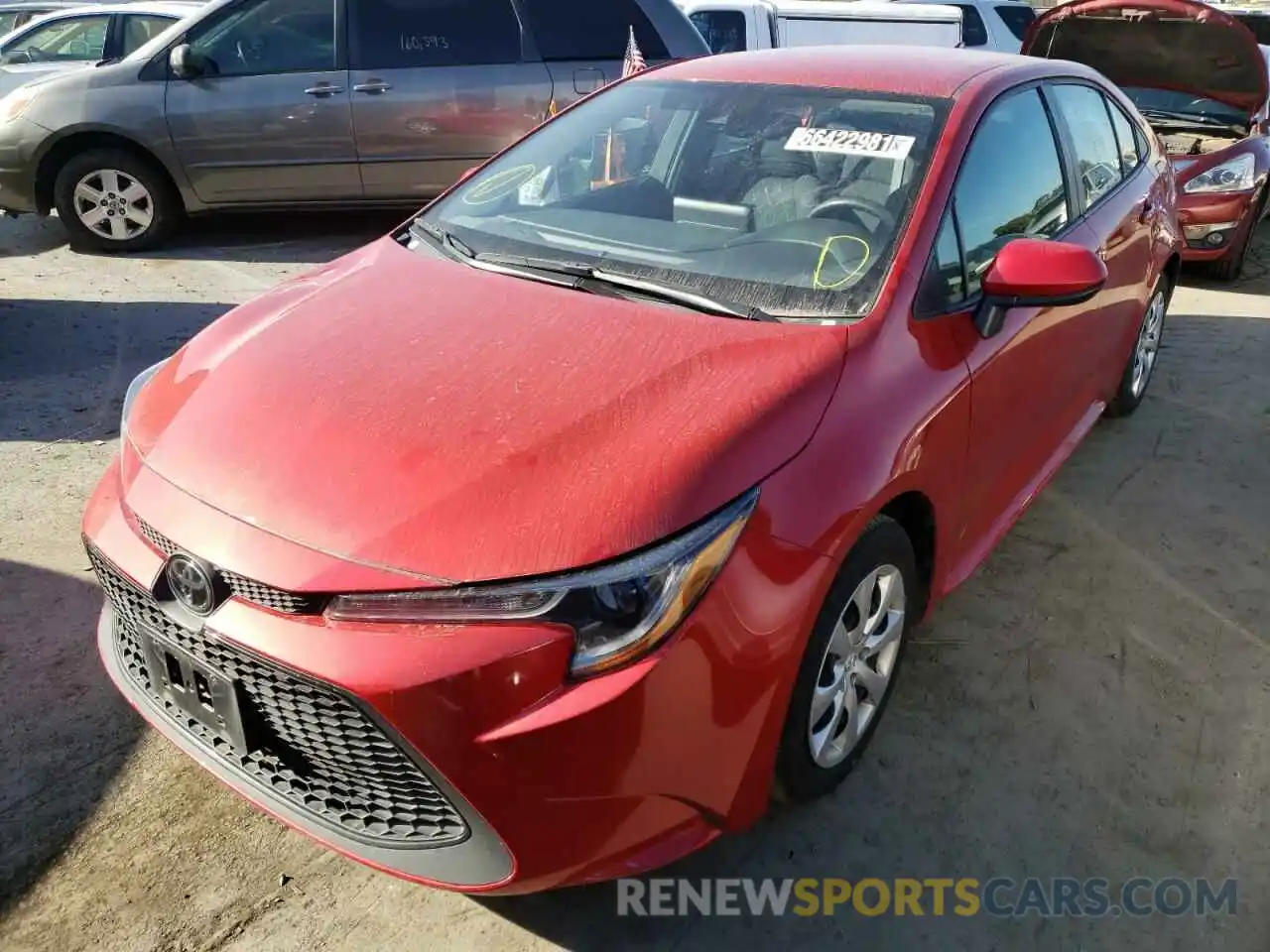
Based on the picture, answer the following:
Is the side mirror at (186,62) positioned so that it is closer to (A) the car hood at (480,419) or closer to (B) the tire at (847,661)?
(A) the car hood at (480,419)

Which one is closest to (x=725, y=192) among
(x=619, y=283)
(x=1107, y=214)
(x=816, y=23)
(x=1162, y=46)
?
(x=619, y=283)

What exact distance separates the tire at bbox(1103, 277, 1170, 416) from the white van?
5889 mm

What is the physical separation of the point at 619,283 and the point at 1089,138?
207cm

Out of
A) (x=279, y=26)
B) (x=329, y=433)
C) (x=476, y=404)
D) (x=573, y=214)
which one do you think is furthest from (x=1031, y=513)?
(x=279, y=26)

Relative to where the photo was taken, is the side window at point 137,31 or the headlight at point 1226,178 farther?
the side window at point 137,31

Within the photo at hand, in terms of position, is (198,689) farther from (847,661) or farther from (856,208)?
(856,208)

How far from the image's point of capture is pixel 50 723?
2.52 m

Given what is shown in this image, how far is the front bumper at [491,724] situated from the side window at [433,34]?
5372 mm

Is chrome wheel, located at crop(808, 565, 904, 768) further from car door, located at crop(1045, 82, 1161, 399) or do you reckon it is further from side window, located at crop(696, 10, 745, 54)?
side window, located at crop(696, 10, 745, 54)

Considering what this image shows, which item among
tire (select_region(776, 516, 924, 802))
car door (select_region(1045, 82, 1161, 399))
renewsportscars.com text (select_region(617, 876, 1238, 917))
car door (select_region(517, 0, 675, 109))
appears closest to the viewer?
tire (select_region(776, 516, 924, 802))

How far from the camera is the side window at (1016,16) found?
34.7ft

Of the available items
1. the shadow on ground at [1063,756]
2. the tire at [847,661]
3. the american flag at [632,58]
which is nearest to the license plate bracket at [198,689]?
the shadow on ground at [1063,756]

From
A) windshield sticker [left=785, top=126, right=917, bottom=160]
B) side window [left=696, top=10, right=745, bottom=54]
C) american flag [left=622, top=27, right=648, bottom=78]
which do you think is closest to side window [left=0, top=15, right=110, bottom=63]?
american flag [left=622, top=27, right=648, bottom=78]

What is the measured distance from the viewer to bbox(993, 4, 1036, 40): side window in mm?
10578
